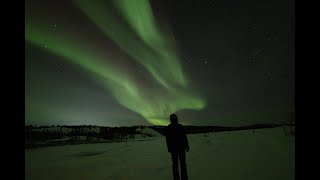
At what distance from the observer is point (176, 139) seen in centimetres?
746

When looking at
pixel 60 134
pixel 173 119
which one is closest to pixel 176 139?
pixel 173 119

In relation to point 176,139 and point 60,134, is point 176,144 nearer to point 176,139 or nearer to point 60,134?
point 176,139

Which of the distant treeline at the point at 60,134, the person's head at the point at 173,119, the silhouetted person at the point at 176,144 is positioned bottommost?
the distant treeline at the point at 60,134

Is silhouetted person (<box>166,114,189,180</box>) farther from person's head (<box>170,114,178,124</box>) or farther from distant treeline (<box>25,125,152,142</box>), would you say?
distant treeline (<box>25,125,152,142</box>)

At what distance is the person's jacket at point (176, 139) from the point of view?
7.45 m

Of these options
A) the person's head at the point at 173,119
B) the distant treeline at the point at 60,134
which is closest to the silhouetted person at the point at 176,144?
the person's head at the point at 173,119

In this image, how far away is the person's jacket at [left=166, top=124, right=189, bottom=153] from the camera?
745 cm

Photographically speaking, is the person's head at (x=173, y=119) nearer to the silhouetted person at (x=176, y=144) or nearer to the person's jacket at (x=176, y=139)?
the silhouetted person at (x=176, y=144)

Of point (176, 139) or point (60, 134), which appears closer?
point (176, 139)

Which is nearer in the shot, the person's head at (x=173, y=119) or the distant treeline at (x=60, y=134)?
the person's head at (x=173, y=119)

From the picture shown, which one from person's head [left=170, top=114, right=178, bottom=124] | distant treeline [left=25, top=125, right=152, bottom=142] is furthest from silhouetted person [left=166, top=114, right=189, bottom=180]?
distant treeline [left=25, top=125, right=152, bottom=142]
